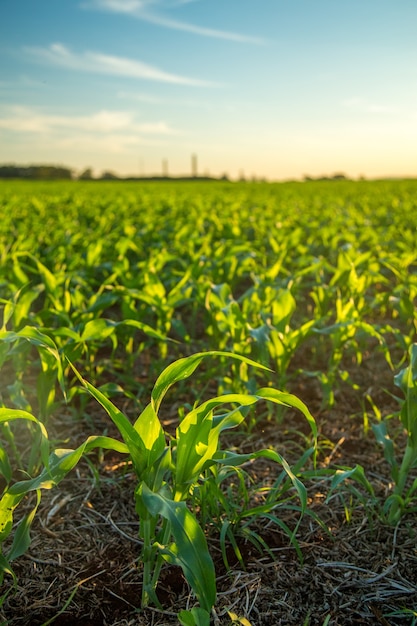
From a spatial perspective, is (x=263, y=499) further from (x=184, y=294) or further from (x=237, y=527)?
(x=184, y=294)

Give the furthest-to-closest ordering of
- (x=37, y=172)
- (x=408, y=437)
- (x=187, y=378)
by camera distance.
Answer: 1. (x=37, y=172)
2. (x=187, y=378)
3. (x=408, y=437)

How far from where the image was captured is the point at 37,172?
65.9m

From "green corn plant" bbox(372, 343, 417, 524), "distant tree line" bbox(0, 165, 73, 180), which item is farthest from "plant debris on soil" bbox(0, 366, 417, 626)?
"distant tree line" bbox(0, 165, 73, 180)

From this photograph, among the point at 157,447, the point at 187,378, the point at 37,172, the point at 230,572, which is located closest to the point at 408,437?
the point at 230,572

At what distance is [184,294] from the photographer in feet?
12.1

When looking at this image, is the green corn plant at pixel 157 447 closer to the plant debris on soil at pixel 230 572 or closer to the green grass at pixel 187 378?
the green grass at pixel 187 378

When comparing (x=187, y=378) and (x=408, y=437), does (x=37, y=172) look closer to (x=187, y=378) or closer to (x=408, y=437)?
(x=187, y=378)

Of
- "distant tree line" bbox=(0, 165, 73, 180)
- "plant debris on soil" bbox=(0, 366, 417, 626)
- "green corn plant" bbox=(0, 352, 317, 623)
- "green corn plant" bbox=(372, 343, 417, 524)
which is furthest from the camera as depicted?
"distant tree line" bbox=(0, 165, 73, 180)

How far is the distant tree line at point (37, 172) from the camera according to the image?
6331cm

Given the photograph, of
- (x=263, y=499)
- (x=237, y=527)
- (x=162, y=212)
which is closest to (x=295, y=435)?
(x=263, y=499)

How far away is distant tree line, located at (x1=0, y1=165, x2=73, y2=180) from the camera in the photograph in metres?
63.3

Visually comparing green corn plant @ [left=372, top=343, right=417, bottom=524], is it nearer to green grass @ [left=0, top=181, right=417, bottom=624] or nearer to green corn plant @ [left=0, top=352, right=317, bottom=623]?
green grass @ [left=0, top=181, right=417, bottom=624]

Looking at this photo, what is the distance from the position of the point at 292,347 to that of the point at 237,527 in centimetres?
106

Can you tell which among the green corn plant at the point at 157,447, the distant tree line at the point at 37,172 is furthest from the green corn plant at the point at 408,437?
the distant tree line at the point at 37,172
